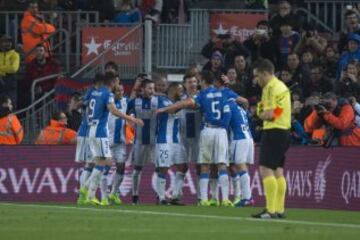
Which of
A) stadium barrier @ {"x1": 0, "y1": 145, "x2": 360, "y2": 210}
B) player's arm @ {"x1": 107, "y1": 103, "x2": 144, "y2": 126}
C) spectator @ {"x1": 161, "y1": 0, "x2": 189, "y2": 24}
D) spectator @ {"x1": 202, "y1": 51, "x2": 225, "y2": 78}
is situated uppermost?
spectator @ {"x1": 161, "y1": 0, "x2": 189, "y2": 24}

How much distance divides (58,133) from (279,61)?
16.2 ft

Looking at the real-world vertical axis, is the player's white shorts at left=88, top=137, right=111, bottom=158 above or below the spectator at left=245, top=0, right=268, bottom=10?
below

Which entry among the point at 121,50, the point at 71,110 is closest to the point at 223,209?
the point at 71,110

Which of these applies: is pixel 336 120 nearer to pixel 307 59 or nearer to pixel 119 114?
pixel 307 59

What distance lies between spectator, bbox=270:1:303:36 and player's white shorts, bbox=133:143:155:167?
5.42m

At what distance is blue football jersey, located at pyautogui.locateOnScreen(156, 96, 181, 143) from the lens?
2406 centimetres

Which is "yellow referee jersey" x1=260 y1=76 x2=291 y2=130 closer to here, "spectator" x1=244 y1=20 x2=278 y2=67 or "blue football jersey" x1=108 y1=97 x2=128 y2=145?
"blue football jersey" x1=108 y1=97 x2=128 y2=145

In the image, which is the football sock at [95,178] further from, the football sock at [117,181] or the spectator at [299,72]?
the spectator at [299,72]

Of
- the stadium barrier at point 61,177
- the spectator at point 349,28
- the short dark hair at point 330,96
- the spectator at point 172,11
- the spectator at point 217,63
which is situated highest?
the spectator at point 172,11

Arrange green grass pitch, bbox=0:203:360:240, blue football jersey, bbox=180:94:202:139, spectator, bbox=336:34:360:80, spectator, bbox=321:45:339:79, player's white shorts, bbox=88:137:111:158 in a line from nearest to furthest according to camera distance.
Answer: green grass pitch, bbox=0:203:360:240 → player's white shorts, bbox=88:137:111:158 → blue football jersey, bbox=180:94:202:139 → spectator, bbox=336:34:360:80 → spectator, bbox=321:45:339:79

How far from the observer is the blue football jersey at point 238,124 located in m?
23.5

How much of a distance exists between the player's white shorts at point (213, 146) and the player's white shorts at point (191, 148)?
95 centimetres

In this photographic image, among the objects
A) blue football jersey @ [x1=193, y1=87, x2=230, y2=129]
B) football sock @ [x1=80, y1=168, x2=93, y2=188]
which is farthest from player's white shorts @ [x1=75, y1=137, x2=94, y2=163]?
blue football jersey @ [x1=193, y1=87, x2=230, y2=129]

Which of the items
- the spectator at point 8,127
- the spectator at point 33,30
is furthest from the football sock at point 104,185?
the spectator at point 33,30
